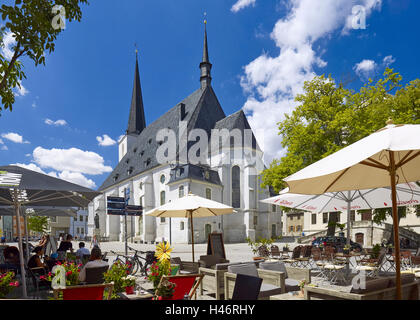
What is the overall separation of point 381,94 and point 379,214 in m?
7.80

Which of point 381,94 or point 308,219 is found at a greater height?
point 381,94

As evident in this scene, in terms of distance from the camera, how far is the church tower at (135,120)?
6697 cm

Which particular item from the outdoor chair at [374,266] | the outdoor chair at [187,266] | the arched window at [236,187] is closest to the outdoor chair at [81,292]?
the outdoor chair at [187,266]

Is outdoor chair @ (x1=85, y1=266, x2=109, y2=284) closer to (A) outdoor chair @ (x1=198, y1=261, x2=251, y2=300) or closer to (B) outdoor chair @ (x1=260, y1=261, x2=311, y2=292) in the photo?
(A) outdoor chair @ (x1=198, y1=261, x2=251, y2=300)

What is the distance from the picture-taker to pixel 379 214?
20.2 m

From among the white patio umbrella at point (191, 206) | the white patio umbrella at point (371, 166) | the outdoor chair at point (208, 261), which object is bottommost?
the outdoor chair at point (208, 261)

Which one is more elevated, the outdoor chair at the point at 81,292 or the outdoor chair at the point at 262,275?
the outdoor chair at the point at 81,292

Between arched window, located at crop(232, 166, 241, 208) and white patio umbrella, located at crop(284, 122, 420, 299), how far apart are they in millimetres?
37944

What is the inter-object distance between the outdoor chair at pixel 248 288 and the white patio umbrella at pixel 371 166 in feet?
4.25

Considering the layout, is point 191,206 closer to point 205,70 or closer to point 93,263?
point 93,263

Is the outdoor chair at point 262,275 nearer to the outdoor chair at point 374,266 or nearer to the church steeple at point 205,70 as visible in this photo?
the outdoor chair at point 374,266
